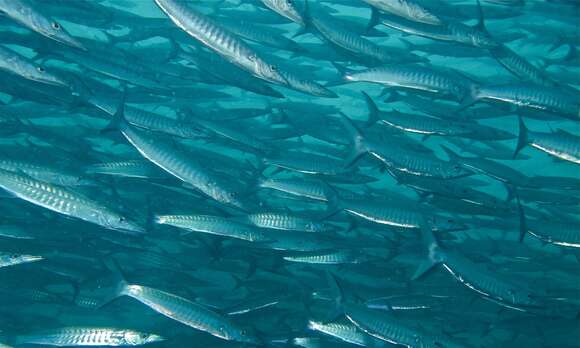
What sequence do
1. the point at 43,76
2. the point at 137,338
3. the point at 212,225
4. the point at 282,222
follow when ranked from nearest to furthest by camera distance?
the point at 43,76, the point at 137,338, the point at 212,225, the point at 282,222

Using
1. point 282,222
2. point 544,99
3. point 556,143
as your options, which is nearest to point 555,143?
point 556,143

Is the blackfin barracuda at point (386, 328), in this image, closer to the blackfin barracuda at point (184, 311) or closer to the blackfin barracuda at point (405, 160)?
the blackfin barracuda at point (184, 311)

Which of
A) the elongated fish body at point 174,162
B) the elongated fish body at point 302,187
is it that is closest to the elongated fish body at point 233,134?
the elongated fish body at point 302,187

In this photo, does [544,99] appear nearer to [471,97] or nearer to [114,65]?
[471,97]

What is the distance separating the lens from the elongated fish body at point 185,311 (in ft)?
20.9

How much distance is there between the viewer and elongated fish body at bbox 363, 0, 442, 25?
16.8ft

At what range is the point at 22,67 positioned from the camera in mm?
5207

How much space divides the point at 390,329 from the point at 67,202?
4463 mm

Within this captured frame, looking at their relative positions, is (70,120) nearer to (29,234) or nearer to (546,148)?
(29,234)

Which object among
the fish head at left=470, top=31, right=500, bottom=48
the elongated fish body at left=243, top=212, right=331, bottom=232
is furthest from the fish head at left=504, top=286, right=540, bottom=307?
the fish head at left=470, top=31, right=500, bottom=48

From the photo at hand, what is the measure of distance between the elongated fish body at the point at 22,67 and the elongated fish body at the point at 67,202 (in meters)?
1.14

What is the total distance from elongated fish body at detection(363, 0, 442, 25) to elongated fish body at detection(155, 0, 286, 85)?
1341 mm

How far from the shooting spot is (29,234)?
23.6 ft

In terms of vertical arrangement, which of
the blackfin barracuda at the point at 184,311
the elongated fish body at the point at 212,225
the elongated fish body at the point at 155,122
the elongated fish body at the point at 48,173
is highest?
the elongated fish body at the point at 155,122
